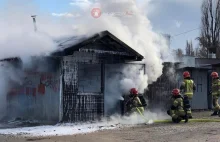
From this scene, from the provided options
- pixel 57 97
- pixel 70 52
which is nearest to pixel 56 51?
pixel 70 52

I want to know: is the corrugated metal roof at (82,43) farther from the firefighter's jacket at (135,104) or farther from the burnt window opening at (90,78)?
the firefighter's jacket at (135,104)

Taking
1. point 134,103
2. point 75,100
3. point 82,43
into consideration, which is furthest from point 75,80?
point 134,103

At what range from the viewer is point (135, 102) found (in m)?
13.6

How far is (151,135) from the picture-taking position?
10.2 m

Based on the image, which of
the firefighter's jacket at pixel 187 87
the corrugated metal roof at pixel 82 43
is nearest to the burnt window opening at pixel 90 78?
the corrugated metal roof at pixel 82 43

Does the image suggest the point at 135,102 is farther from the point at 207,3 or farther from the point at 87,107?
the point at 207,3

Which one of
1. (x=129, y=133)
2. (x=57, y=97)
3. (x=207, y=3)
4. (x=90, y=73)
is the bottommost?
(x=129, y=133)

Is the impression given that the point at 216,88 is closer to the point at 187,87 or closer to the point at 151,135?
the point at 187,87

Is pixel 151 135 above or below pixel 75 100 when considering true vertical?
below

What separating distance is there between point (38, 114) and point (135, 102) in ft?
12.6

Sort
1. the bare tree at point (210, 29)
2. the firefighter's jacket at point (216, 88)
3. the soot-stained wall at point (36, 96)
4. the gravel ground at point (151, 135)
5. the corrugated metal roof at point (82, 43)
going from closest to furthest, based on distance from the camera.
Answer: the gravel ground at point (151, 135) → the corrugated metal roof at point (82, 43) → the soot-stained wall at point (36, 96) → the firefighter's jacket at point (216, 88) → the bare tree at point (210, 29)

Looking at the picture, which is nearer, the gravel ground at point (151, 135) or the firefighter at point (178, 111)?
the gravel ground at point (151, 135)

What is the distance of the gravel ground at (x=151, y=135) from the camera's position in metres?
9.46

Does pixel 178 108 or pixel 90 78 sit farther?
pixel 90 78
